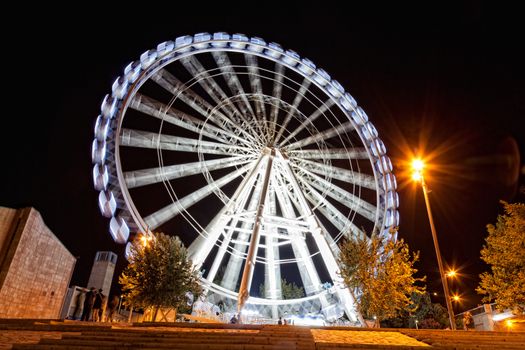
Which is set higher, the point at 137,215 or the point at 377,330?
the point at 137,215

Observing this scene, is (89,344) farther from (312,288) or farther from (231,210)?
(312,288)

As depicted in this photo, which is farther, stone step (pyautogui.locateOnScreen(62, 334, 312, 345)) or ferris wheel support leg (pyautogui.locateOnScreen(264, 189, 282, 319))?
ferris wheel support leg (pyautogui.locateOnScreen(264, 189, 282, 319))

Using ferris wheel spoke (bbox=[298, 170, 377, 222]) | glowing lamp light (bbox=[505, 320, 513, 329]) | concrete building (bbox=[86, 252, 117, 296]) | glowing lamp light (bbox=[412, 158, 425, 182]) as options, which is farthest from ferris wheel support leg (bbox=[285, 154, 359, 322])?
concrete building (bbox=[86, 252, 117, 296])

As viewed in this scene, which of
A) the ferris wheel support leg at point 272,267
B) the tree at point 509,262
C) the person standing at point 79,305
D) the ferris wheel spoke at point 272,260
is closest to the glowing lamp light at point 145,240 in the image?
the person standing at point 79,305

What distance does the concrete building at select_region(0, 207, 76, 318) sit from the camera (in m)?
14.4

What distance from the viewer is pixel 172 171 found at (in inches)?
810

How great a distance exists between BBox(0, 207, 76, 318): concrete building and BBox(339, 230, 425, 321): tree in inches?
544

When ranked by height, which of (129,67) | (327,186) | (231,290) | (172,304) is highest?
(129,67)

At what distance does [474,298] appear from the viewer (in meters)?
44.6

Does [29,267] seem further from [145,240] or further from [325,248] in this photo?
[325,248]

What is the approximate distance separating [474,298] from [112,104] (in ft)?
150

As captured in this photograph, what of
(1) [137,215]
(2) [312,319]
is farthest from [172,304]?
(2) [312,319]

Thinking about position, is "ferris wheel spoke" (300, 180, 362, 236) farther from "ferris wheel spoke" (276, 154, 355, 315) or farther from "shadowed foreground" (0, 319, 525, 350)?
"shadowed foreground" (0, 319, 525, 350)

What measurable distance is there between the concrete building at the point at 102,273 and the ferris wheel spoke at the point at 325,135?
1810 centimetres
